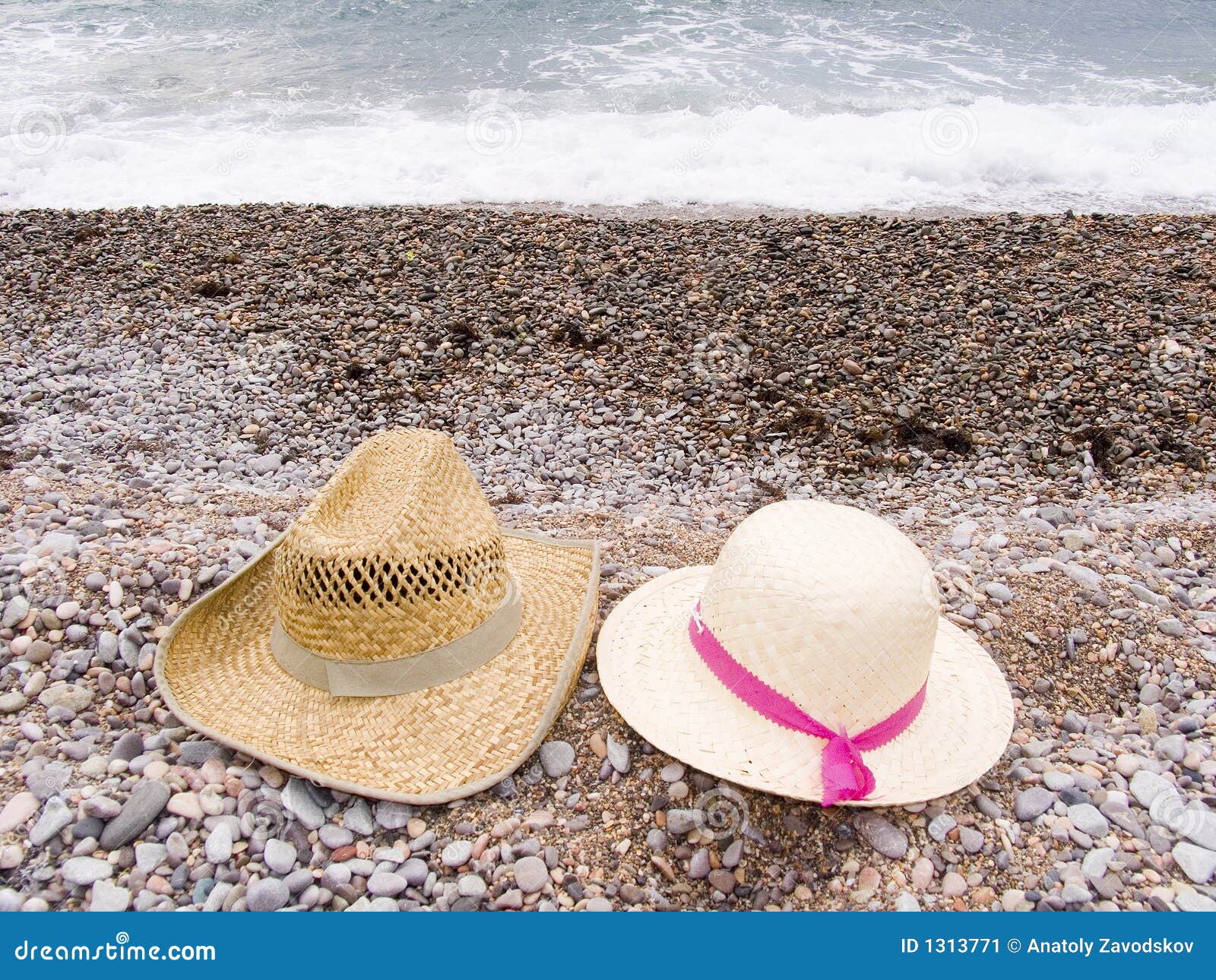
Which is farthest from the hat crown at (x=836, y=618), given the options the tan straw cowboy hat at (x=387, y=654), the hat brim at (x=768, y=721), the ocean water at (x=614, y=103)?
the ocean water at (x=614, y=103)

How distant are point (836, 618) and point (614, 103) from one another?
42.9 feet

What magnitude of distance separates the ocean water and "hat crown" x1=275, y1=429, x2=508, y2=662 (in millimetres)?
8010

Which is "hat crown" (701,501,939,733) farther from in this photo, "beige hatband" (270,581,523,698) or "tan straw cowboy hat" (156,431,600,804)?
"beige hatband" (270,581,523,698)

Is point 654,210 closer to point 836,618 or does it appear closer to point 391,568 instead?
point 391,568

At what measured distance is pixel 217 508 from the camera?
4.44 metres

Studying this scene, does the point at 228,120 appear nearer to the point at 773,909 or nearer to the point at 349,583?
the point at 349,583

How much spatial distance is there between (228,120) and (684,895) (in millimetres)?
14216

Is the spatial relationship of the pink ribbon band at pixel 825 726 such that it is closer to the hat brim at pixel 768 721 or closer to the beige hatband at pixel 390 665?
the hat brim at pixel 768 721

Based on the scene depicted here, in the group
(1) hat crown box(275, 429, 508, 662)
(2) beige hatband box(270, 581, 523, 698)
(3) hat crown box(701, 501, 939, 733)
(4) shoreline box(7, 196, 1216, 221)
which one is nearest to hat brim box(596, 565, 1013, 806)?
(3) hat crown box(701, 501, 939, 733)

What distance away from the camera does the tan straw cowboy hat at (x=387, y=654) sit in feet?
8.20

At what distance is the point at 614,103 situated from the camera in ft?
44.7

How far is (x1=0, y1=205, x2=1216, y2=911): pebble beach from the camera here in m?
2.43

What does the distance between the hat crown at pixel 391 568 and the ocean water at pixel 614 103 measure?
315 inches

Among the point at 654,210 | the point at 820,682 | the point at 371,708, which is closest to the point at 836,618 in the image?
the point at 820,682
